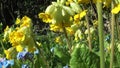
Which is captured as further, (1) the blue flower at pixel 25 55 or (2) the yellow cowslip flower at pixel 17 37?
(1) the blue flower at pixel 25 55

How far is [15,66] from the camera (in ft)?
10.8

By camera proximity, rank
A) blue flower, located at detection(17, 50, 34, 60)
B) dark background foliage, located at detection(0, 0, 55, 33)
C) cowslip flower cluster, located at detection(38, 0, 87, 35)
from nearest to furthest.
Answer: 1. cowslip flower cluster, located at detection(38, 0, 87, 35)
2. blue flower, located at detection(17, 50, 34, 60)
3. dark background foliage, located at detection(0, 0, 55, 33)

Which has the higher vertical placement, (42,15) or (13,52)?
(42,15)

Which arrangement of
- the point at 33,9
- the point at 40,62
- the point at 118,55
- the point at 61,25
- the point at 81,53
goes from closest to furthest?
1. the point at 81,53
2. the point at 61,25
3. the point at 118,55
4. the point at 40,62
5. the point at 33,9

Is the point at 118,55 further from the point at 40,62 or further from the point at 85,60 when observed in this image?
the point at 40,62

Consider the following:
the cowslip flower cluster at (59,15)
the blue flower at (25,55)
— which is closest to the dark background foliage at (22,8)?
the blue flower at (25,55)

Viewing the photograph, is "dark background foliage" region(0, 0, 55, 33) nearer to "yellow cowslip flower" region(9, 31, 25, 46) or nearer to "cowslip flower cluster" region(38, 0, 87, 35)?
"yellow cowslip flower" region(9, 31, 25, 46)

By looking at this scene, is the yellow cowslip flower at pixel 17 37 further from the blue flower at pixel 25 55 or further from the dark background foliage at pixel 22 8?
the dark background foliage at pixel 22 8

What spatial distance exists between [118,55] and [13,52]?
1021mm

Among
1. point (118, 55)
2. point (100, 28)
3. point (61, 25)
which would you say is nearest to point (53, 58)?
point (118, 55)

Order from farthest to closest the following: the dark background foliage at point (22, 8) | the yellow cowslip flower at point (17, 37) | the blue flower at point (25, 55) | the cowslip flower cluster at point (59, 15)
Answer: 1. the dark background foliage at point (22, 8)
2. the blue flower at point (25, 55)
3. the yellow cowslip flower at point (17, 37)
4. the cowslip flower cluster at point (59, 15)

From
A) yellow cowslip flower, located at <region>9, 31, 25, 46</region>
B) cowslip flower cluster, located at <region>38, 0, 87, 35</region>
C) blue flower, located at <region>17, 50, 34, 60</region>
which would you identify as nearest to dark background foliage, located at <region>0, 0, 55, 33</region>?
blue flower, located at <region>17, 50, 34, 60</region>

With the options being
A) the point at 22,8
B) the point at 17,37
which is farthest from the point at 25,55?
the point at 22,8

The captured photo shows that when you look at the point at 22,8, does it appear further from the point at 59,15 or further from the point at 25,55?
the point at 59,15
